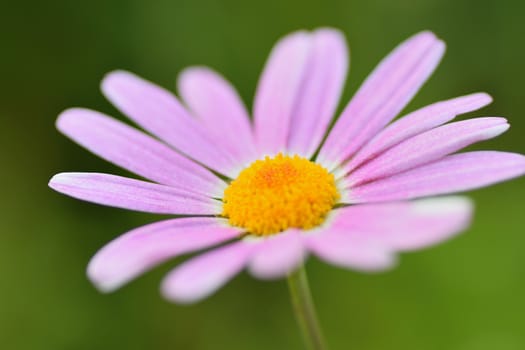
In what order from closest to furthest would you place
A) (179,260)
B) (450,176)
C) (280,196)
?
(450,176) → (280,196) → (179,260)

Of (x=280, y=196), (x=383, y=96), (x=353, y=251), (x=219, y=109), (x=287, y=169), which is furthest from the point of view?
(x=219, y=109)

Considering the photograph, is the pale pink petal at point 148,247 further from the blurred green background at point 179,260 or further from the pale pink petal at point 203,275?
the blurred green background at point 179,260

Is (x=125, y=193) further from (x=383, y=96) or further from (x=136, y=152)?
(x=383, y=96)

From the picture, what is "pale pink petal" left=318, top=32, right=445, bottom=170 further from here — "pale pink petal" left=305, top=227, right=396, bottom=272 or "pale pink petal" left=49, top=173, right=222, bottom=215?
"pale pink petal" left=305, top=227, right=396, bottom=272

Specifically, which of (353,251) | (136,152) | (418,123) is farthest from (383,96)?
(353,251)

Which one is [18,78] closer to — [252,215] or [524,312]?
[252,215]

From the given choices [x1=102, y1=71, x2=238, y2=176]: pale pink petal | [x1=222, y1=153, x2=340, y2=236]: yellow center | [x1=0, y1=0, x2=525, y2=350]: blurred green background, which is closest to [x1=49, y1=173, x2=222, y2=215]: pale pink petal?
[x1=222, y1=153, x2=340, y2=236]: yellow center

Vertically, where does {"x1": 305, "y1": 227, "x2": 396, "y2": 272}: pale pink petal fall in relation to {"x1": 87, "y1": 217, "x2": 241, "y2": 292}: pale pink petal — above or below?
below
